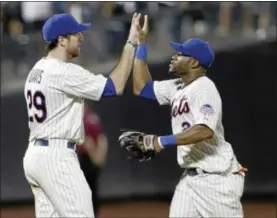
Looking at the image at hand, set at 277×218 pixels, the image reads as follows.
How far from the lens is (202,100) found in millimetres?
6719

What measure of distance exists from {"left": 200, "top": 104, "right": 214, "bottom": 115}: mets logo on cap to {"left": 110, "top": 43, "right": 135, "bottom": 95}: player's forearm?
557 mm

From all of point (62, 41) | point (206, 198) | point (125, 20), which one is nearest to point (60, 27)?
point (62, 41)

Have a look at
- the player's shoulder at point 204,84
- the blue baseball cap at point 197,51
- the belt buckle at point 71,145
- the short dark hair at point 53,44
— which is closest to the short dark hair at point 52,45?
the short dark hair at point 53,44

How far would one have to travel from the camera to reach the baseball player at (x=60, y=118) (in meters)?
6.44

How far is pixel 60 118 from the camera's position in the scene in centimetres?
654

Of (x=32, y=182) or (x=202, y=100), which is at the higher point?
Answer: (x=202, y=100)

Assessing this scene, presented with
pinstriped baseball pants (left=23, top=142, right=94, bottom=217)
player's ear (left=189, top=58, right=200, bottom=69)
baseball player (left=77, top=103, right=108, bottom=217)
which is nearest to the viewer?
pinstriped baseball pants (left=23, top=142, right=94, bottom=217)

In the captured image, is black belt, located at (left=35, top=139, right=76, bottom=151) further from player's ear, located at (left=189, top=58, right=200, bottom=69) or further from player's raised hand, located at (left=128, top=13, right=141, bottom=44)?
player's ear, located at (left=189, top=58, right=200, bottom=69)

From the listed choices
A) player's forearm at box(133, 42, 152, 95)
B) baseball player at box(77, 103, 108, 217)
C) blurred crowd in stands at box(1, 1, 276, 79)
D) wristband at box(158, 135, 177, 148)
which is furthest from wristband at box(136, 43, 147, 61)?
blurred crowd in stands at box(1, 1, 276, 79)

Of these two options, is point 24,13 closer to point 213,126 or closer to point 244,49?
point 244,49

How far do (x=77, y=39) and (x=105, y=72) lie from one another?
6.46m

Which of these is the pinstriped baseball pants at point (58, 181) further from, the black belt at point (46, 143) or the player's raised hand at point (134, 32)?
the player's raised hand at point (134, 32)

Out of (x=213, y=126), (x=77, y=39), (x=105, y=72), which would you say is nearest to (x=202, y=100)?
(x=213, y=126)

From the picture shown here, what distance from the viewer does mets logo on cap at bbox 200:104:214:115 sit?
663cm
